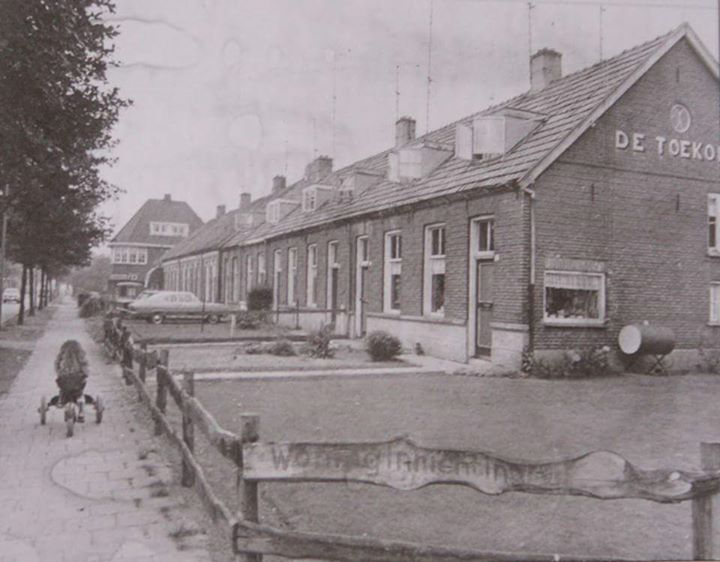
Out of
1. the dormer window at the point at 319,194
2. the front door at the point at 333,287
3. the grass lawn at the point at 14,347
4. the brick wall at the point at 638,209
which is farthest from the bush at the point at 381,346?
the dormer window at the point at 319,194

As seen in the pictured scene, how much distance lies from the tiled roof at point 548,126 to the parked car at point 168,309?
13360 mm

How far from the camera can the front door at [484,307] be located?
14609 mm

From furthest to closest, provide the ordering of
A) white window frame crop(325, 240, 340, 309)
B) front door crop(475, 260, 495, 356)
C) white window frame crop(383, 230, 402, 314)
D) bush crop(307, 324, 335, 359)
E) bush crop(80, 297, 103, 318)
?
bush crop(80, 297, 103, 318) < white window frame crop(325, 240, 340, 309) < white window frame crop(383, 230, 402, 314) < bush crop(307, 324, 335, 359) < front door crop(475, 260, 495, 356)

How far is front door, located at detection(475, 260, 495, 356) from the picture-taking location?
14.6 m

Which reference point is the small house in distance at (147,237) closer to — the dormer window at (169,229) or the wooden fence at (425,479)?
the dormer window at (169,229)

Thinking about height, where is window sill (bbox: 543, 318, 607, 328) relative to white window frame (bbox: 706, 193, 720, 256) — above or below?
below

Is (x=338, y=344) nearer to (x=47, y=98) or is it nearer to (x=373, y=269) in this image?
(x=373, y=269)

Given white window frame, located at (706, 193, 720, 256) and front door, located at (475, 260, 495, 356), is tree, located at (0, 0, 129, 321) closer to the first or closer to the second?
front door, located at (475, 260, 495, 356)

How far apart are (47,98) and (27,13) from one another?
5.10ft

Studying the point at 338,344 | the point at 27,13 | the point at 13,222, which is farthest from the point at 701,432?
the point at 13,222

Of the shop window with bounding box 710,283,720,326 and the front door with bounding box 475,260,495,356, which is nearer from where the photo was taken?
the front door with bounding box 475,260,495,356

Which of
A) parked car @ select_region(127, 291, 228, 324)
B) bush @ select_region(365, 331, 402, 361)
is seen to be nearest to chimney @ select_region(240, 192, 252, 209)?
parked car @ select_region(127, 291, 228, 324)

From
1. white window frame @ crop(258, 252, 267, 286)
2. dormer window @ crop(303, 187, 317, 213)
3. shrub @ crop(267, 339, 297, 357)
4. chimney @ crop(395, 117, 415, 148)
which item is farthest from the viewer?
white window frame @ crop(258, 252, 267, 286)

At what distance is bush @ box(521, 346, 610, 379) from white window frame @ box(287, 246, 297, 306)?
51.2 feet
